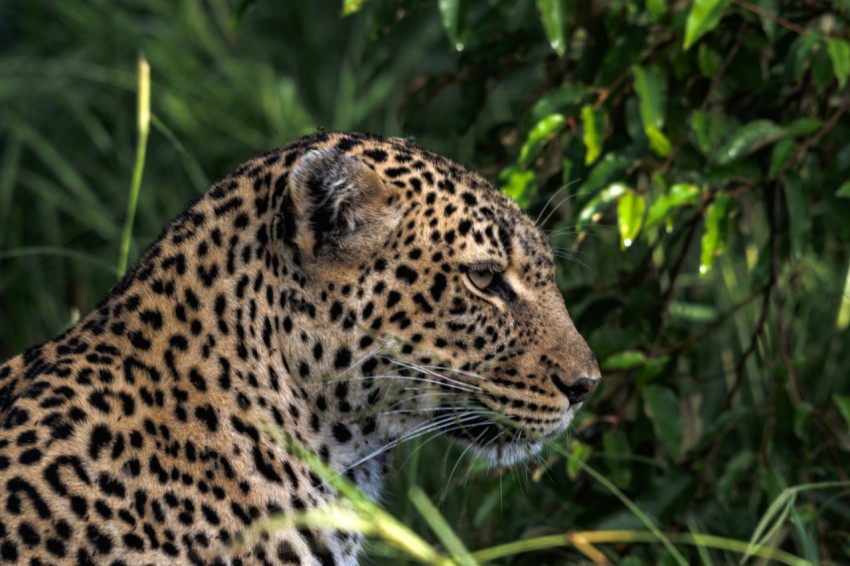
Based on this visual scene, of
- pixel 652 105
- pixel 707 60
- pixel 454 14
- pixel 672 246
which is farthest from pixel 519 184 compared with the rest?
pixel 672 246

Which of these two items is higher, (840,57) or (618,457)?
(840,57)

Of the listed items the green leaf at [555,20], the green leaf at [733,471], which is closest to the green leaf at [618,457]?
the green leaf at [733,471]

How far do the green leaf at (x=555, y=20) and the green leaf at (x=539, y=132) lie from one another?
0.24 metres

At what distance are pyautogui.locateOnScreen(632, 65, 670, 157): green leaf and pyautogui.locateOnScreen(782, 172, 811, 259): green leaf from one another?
461 mm

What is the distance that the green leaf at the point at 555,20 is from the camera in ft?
16.2

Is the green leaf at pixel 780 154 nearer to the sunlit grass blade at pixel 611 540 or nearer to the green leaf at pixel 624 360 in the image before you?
the green leaf at pixel 624 360

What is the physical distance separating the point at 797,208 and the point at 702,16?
0.86m

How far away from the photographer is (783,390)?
18.0 ft

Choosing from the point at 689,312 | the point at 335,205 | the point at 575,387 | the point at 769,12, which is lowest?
the point at 689,312

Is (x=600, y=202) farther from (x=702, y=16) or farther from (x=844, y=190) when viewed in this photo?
(x=844, y=190)

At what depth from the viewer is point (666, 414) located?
17.8 ft

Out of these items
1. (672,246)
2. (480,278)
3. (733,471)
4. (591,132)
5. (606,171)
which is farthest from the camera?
(672,246)

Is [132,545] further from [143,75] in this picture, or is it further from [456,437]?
[143,75]

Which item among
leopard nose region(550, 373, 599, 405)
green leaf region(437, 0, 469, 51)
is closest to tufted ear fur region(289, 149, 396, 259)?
leopard nose region(550, 373, 599, 405)
